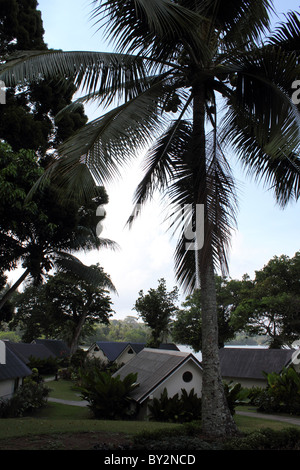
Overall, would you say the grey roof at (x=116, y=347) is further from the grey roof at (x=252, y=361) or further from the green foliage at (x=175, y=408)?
the green foliage at (x=175, y=408)

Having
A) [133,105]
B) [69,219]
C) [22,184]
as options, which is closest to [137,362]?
[69,219]

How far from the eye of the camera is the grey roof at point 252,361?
29734 mm

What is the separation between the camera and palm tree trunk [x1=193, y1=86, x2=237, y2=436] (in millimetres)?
7746

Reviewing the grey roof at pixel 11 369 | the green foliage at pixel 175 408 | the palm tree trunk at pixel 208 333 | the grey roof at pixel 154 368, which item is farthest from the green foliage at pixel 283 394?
the palm tree trunk at pixel 208 333

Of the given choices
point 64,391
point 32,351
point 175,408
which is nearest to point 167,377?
point 175,408

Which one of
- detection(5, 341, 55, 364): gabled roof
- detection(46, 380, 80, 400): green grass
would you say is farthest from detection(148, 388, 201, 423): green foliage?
detection(5, 341, 55, 364): gabled roof

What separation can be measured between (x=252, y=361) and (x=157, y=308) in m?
13.2

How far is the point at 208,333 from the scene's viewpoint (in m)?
8.37

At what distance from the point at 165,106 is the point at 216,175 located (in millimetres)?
2242

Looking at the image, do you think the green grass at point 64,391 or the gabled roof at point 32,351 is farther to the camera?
the gabled roof at point 32,351

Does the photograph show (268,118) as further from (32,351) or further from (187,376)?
(32,351)

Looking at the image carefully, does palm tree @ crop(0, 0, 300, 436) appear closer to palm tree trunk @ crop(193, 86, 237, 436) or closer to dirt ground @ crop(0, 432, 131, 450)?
palm tree trunk @ crop(193, 86, 237, 436)

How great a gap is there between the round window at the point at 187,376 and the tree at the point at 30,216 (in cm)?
869

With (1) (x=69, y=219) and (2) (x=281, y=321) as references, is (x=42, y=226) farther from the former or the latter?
(2) (x=281, y=321)
